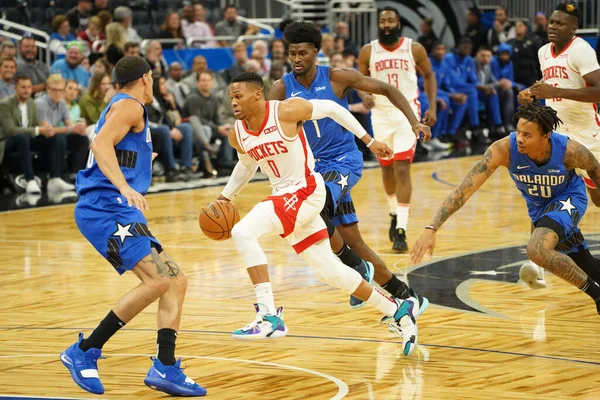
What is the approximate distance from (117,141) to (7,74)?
361 inches

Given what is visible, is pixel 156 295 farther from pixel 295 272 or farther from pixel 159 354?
pixel 295 272

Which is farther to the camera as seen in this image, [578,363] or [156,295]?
[578,363]

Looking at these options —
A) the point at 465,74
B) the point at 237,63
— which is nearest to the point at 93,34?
the point at 237,63

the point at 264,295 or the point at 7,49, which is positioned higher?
the point at 7,49

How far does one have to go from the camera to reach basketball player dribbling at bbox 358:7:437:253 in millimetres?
10875

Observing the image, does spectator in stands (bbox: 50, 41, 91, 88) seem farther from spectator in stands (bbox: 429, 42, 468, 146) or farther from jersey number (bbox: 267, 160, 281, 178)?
jersey number (bbox: 267, 160, 281, 178)

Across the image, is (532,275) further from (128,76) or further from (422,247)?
(128,76)

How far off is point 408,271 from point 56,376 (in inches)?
152

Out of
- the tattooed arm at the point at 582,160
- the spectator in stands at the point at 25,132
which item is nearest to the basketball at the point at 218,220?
the tattooed arm at the point at 582,160

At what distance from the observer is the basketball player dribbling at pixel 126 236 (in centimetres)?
572

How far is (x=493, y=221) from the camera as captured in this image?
12031 mm

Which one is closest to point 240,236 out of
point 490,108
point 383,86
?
point 383,86

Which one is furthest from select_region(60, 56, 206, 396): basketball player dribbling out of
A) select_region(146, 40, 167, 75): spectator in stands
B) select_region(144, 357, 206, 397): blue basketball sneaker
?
select_region(146, 40, 167, 75): spectator in stands

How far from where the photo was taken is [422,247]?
21.7 feet
